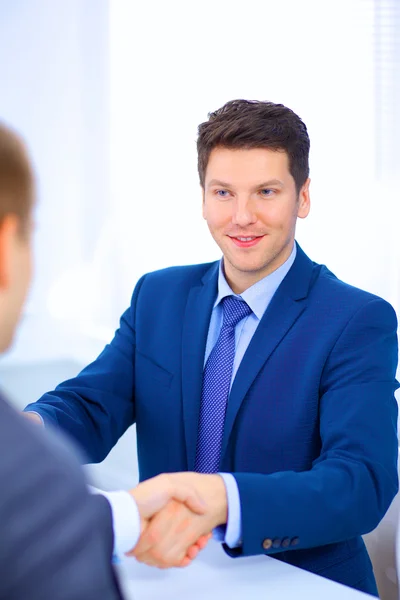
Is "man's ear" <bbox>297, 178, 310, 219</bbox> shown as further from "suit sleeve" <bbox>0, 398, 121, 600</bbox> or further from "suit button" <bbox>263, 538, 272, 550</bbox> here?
"suit sleeve" <bbox>0, 398, 121, 600</bbox>

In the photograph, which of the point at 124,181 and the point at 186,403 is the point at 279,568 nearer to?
the point at 186,403

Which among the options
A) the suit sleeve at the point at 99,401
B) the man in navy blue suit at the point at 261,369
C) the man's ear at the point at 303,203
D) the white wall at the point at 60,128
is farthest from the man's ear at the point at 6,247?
the white wall at the point at 60,128

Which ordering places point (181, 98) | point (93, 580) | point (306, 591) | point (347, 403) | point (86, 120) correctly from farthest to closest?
point (86, 120) → point (181, 98) → point (347, 403) → point (306, 591) → point (93, 580)

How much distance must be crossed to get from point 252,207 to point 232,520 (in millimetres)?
755

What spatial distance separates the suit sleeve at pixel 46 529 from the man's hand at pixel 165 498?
0.64 meters

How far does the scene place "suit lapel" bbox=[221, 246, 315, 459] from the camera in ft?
5.46

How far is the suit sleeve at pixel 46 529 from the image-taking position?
23.0 inches

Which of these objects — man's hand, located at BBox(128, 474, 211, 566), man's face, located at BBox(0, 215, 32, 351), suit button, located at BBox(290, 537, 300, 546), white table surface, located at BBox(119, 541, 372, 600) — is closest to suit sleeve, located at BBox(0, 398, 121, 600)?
man's face, located at BBox(0, 215, 32, 351)

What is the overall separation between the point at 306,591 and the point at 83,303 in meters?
3.09

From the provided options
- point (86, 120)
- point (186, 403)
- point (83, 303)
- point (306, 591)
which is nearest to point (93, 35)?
point (86, 120)

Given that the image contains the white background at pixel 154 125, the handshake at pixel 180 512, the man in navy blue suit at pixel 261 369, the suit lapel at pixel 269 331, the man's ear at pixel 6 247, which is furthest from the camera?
the white background at pixel 154 125

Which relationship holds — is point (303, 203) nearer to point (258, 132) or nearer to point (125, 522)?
point (258, 132)

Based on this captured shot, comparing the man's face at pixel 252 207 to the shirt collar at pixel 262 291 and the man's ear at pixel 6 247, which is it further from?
the man's ear at pixel 6 247

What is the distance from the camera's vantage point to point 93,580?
0.60 m
